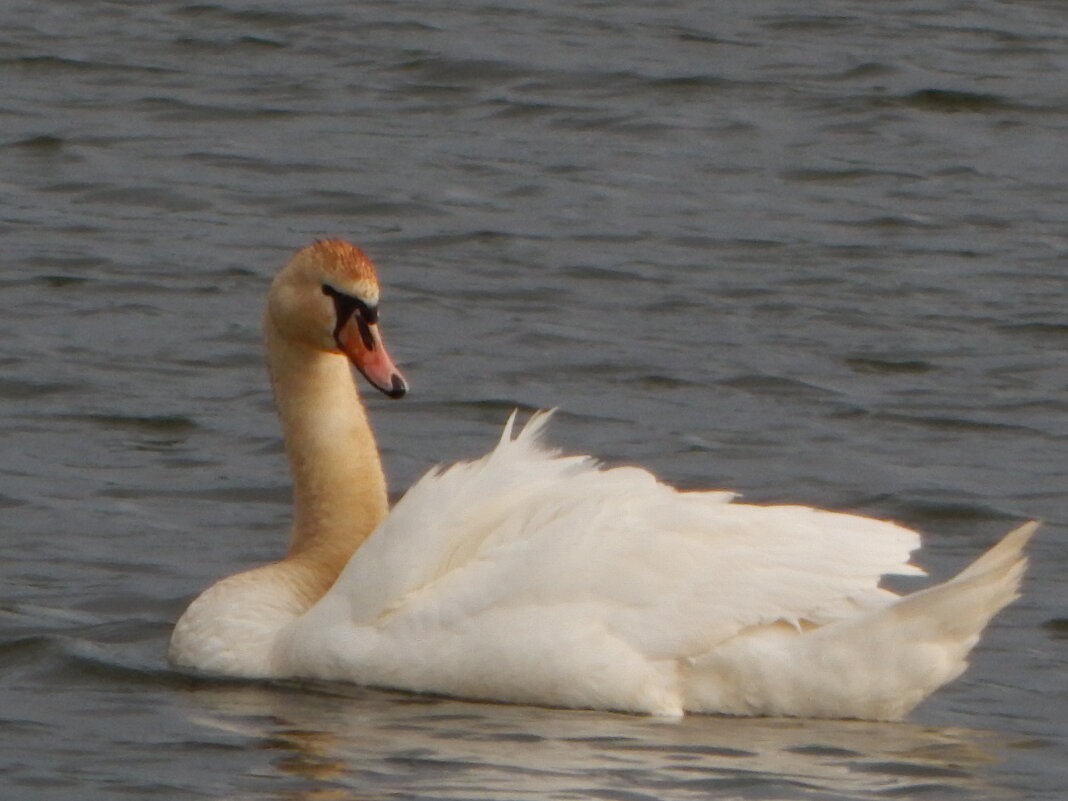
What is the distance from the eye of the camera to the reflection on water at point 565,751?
20.2ft

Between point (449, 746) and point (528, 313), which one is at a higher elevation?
point (528, 313)

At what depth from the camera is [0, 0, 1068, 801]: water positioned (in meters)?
6.57

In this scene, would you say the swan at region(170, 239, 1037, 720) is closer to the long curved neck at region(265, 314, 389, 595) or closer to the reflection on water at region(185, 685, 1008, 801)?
the reflection on water at region(185, 685, 1008, 801)

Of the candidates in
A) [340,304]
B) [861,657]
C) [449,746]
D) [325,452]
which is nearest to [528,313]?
Result: [325,452]

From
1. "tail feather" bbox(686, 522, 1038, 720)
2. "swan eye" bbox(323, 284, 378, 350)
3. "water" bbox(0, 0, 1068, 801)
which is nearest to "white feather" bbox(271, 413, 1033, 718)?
"tail feather" bbox(686, 522, 1038, 720)

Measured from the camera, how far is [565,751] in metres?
6.37

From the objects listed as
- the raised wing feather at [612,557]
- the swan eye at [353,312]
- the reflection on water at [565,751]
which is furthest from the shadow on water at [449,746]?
the swan eye at [353,312]

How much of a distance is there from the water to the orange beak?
885 millimetres

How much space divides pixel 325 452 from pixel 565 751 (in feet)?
5.48

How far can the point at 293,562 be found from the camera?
7562 millimetres

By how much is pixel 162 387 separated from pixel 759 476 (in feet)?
7.55

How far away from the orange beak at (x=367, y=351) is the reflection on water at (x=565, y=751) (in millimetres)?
948

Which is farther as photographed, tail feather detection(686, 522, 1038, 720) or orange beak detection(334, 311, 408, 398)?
orange beak detection(334, 311, 408, 398)

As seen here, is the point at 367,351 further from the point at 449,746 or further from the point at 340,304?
the point at 449,746
